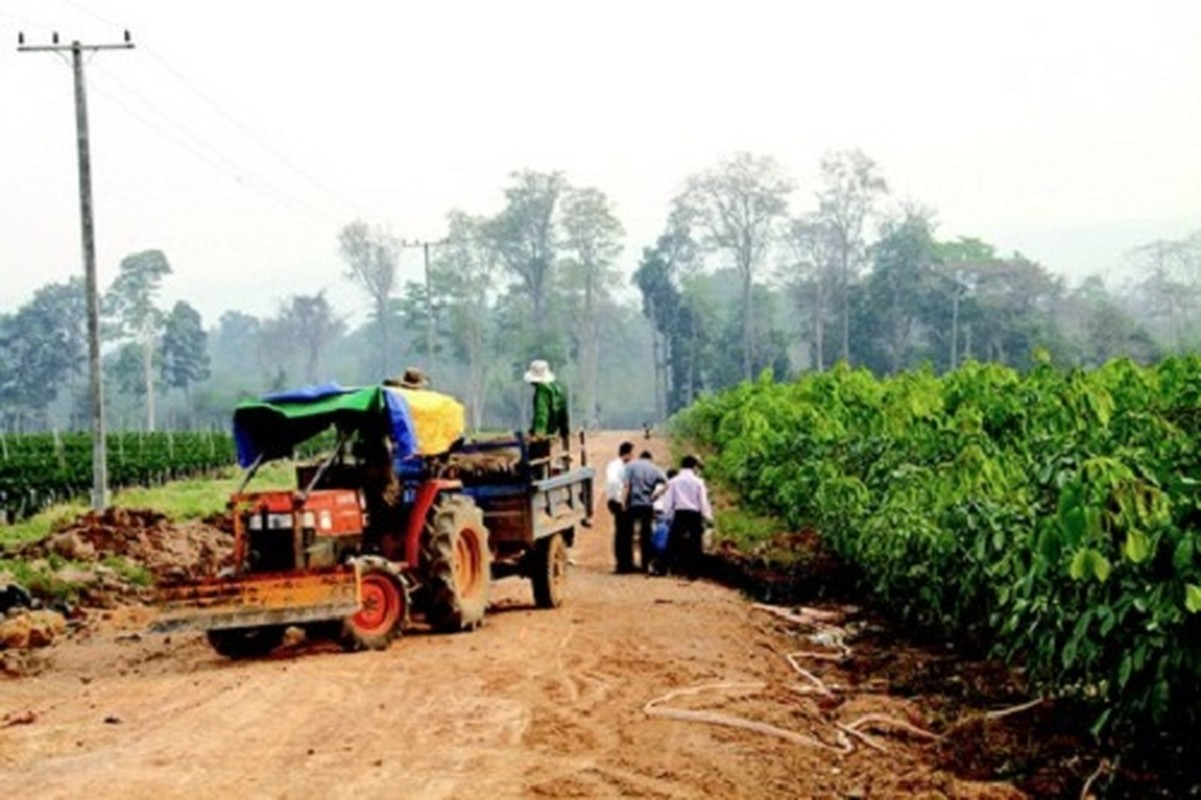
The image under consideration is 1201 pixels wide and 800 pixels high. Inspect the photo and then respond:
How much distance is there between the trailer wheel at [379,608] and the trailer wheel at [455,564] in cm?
59

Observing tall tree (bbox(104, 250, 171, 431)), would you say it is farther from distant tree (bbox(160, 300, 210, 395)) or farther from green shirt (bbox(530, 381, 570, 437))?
green shirt (bbox(530, 381, 570, 437))

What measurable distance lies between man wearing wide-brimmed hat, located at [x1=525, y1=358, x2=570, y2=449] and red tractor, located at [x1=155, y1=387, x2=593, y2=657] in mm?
530

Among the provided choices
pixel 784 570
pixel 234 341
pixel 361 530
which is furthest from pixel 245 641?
pixel 234 341

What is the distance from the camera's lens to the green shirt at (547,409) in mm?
14906

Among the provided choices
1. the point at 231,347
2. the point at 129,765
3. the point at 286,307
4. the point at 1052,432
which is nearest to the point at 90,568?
the point at 129,765

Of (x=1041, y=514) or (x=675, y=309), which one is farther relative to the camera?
(x=675, y=309)

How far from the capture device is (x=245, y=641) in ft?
39.3

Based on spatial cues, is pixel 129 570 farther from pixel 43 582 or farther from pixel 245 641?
pixel 245 641

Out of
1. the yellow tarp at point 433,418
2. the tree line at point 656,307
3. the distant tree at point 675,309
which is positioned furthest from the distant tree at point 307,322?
the yellow tarp at point 433,418

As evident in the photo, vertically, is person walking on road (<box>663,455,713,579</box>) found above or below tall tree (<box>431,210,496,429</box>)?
below

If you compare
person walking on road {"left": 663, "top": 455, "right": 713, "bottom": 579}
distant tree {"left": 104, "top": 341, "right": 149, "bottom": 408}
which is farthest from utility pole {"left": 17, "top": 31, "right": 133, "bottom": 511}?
distant tree {"left": 104, "top": 341, "right": 149, "bottom": 408}

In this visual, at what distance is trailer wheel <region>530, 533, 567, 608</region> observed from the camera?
14806 mm

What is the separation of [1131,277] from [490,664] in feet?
363

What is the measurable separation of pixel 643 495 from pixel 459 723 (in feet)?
31.4
